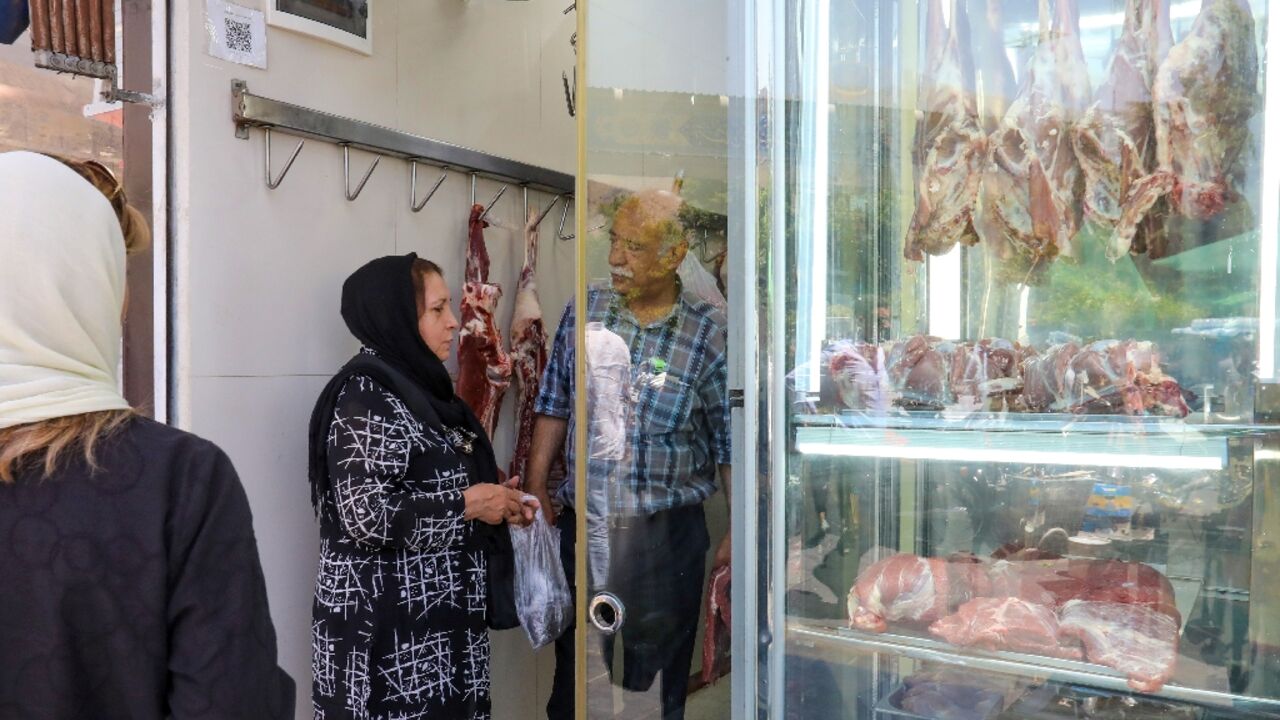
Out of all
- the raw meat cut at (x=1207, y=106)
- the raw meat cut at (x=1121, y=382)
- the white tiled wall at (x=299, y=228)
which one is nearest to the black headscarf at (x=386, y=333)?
the white tiled wall at (x=299, y=228)

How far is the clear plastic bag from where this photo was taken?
3.20 meters

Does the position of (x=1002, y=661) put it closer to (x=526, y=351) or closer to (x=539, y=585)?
(x=539, y=585)

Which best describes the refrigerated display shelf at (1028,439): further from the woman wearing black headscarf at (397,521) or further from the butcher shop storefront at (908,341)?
the woman wearing black headscarf at (397,521)

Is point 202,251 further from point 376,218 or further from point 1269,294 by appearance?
point 1269,294

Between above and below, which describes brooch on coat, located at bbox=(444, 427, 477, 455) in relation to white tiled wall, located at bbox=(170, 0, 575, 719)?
below

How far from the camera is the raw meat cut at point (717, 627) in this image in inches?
79.9

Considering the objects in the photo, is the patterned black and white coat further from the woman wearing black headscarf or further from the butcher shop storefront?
the butcher shop storefront

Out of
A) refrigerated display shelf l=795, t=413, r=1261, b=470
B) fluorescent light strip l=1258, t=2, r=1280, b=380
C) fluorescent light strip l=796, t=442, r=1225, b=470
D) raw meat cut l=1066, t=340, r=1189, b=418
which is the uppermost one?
fluorescent light strip l=1258, t=2, r=1280, b=380

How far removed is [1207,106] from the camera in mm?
1800

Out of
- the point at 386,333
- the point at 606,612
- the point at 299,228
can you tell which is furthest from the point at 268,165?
the point at 606,612

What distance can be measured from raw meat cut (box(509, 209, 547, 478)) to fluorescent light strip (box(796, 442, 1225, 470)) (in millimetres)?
2025

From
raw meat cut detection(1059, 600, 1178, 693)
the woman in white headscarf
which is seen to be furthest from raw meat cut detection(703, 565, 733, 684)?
the woman in white headscarf

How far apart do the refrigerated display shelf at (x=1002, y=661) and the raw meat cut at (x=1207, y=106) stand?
0.79m

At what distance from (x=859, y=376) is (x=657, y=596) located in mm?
607
